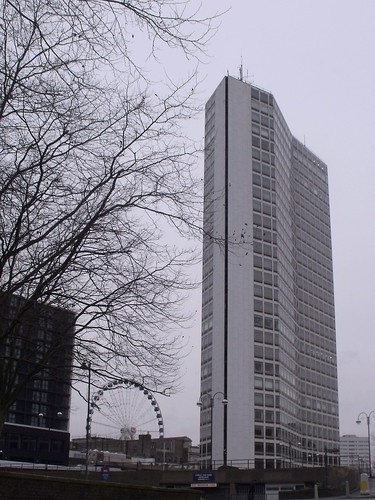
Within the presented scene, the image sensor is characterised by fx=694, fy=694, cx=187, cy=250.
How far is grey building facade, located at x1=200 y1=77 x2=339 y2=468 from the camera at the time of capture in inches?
3713

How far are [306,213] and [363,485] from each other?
75.0 metres

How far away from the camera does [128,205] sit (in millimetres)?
14070

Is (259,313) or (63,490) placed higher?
(259,313)

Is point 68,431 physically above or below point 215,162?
below

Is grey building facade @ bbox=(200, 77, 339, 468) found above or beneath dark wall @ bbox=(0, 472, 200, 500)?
above

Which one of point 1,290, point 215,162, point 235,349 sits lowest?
point 1,290

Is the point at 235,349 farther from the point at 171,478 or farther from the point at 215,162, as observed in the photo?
the point at 171,478

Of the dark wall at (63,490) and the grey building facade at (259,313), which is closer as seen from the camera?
the dark wall at (63,490)

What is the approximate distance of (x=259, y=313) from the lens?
3910 inches

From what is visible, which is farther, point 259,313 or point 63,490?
point 259,313

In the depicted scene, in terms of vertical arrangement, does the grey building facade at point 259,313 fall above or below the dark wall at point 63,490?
above

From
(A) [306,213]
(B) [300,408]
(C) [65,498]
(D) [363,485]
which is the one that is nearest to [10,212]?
(C) [65,498]

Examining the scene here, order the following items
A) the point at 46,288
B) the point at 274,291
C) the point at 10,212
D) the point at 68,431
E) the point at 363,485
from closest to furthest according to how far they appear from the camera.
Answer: the point at 10,212 → the point at 46,288 → the point at 363,485 → the point at 274,291 → the point at 68,431

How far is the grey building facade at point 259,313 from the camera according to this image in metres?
94.3
